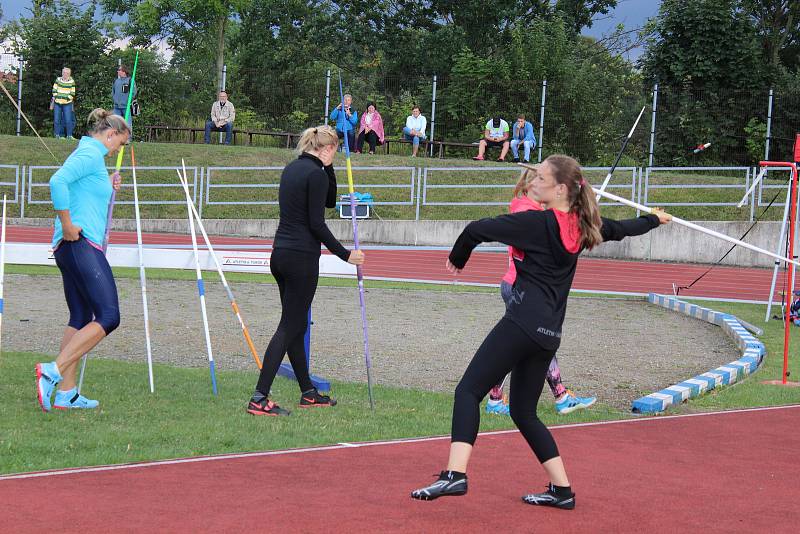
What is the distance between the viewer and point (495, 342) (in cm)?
484

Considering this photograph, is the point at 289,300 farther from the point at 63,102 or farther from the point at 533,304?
the point at 63,102

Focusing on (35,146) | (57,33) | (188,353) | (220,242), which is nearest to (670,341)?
(188,353)

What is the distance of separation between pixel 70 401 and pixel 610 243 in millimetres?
15953

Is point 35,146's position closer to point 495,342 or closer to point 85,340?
point 85,340

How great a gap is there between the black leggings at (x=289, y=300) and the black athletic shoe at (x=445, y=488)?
2350 millimetres

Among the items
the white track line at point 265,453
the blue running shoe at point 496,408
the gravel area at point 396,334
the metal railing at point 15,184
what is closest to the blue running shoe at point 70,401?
the white track line at point 265,453

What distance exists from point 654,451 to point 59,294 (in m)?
9.57

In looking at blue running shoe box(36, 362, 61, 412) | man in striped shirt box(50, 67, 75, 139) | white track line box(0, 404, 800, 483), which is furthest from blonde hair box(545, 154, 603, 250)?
man in striped shirt box(50, 67, 75, 139)

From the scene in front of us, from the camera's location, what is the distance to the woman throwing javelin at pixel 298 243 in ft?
22.6

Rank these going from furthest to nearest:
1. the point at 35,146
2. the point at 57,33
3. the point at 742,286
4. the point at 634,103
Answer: the point at 634,103 < the point at 57,33 < the point at 35,146 < the point at 742,286

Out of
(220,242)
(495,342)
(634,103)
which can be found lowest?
(220,242)

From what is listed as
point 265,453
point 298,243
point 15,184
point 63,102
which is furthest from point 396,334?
point 63,102

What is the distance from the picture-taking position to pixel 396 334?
11.4 metres

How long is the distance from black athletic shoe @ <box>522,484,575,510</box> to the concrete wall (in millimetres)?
16894
